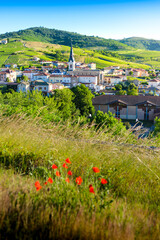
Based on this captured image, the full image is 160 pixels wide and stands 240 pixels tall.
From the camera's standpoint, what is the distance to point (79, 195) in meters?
2.17

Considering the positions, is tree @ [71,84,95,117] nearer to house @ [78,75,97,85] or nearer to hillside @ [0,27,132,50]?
house @ [78,75,97,85]

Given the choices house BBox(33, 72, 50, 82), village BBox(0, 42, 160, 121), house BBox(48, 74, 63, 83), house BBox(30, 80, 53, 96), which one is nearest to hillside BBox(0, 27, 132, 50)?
village BBox(0, 42, 160, 121)

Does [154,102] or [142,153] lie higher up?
[142,153]

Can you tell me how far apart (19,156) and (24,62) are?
99.1m

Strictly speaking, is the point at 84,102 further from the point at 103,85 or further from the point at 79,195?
the point at 103,85

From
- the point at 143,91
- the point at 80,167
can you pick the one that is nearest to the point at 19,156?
the point at 80,167

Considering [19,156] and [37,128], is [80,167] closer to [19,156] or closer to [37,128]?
[19,156]

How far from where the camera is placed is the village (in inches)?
1245

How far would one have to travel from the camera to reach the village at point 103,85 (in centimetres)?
3162

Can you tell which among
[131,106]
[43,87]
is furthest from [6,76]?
[131,106]

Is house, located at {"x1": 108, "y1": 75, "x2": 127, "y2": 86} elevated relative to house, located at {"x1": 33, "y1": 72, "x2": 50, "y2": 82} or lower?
lower

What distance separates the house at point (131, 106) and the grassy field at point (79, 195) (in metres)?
28.7

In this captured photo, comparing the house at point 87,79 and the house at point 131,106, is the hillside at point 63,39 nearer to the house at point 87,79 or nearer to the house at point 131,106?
the house at point 87,79

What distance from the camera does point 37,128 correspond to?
4.18m
